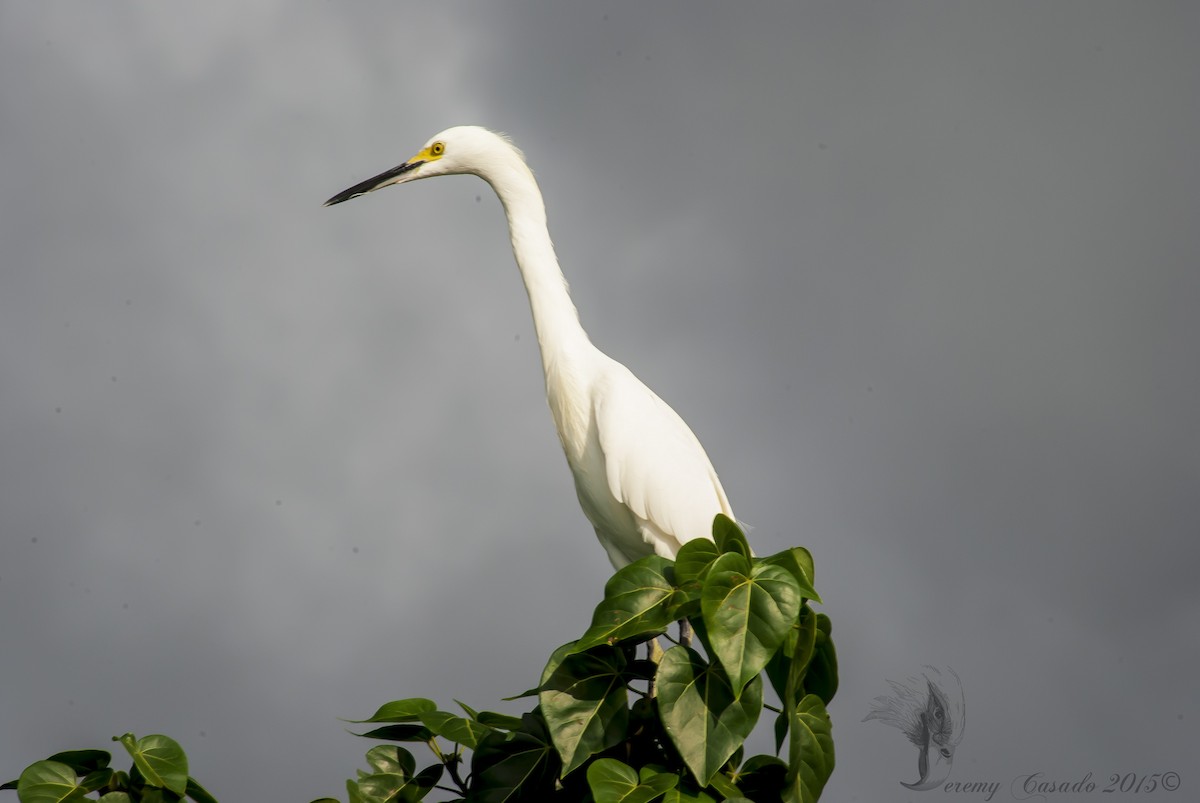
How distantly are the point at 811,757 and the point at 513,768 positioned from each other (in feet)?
2.35

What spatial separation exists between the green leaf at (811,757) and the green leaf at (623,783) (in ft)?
1.02

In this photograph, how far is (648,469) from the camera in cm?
460

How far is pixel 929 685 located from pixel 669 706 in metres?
2.16

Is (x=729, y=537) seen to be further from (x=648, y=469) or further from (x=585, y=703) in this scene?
(x=648, y=469)

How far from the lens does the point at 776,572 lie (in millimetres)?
2457

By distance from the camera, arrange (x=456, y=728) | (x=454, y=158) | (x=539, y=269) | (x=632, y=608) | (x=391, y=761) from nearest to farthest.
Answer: (x=632, y=608)
(x=456, y=728)
(x=391, y=761)
(x=539, y=269)
(x=454, y=158)

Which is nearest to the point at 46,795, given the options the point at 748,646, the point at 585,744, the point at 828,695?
the point at 585,744

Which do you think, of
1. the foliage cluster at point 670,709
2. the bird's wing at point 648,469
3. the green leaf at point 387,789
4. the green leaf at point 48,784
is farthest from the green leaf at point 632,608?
the bird's wing at point 648,469

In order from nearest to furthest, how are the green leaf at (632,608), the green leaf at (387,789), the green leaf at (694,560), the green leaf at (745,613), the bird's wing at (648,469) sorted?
1. the green leaf at (745,613)
2. the green leaf at (632,608)
3. the green leaf at (694,560)
4. the green leaf at (387,789)
5. the bird's wing at (648,469)

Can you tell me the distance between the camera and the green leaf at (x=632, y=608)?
2.44 meters

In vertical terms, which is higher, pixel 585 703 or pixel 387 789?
pixel 585 703

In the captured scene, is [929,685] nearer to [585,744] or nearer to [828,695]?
[828,695]

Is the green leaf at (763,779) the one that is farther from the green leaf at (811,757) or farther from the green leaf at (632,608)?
the green leaf at (632,608)

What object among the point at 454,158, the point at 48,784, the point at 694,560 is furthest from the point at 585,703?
the point at 454,158
